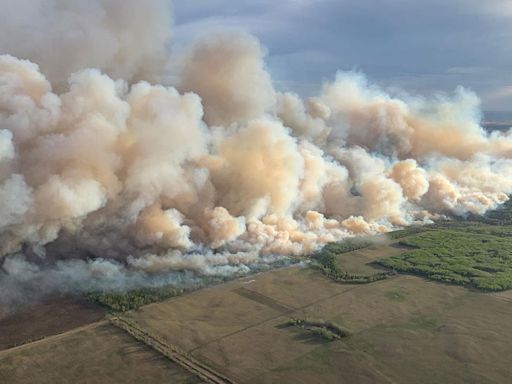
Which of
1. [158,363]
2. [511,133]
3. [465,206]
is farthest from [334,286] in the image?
[511,133]

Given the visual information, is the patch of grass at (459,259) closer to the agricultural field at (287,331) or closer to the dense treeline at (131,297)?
the agricultural field at (287,331)

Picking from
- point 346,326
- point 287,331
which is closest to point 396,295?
point 346,326

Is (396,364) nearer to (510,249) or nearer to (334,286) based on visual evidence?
(334,286)

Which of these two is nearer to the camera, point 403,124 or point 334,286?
point 334,286

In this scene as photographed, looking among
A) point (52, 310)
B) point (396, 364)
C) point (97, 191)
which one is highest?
point (97, 191)

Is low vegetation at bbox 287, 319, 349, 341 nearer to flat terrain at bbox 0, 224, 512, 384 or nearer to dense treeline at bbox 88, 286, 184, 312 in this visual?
flat terrain at bbox 0, 224, 512, 384

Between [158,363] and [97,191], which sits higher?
[97,191]

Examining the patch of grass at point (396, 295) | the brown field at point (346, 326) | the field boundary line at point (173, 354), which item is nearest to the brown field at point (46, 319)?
the field boundary line at point (173, 354)
